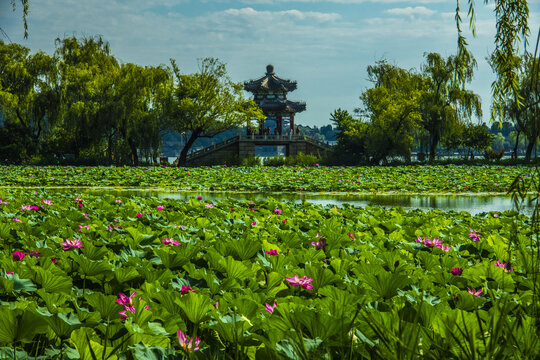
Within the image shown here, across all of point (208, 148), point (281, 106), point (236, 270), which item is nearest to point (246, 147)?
point (208, 148)

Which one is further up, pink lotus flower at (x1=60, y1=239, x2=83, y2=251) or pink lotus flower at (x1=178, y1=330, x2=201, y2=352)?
pink lotus flower at (x1=60, y1=239, x2=83, y2=251)

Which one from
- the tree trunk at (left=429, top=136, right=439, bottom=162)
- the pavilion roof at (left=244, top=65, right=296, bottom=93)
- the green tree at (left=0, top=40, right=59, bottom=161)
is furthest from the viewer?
the pavilion roof at (left=244, top=65, right=296, bottom=93)

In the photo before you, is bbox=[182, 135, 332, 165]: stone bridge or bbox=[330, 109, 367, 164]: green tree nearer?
bbox=[330, 109, 367, 164]: green tree

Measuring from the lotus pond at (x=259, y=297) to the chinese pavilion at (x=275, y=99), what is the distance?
3227cm

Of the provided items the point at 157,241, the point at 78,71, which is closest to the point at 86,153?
the point at 78,71

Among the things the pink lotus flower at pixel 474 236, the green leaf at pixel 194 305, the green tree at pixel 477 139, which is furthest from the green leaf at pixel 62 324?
the green tree at pixel 477 139

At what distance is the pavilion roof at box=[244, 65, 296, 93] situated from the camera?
3512cm

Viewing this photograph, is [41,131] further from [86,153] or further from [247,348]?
[247,348]

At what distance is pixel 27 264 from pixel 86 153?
973 inches

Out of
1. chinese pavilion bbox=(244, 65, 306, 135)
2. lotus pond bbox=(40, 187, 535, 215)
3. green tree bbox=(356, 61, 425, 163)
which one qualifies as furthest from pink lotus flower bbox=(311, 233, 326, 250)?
chinese pavilion bbox=(244, 65, 306, 135)

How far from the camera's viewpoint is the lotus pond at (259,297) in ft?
3.95

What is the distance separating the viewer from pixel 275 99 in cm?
3631

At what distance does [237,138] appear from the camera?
32.1 m

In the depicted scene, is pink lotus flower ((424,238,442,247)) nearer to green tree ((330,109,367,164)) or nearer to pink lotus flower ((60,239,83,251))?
pink lotus flower ((60,239,83,251))
